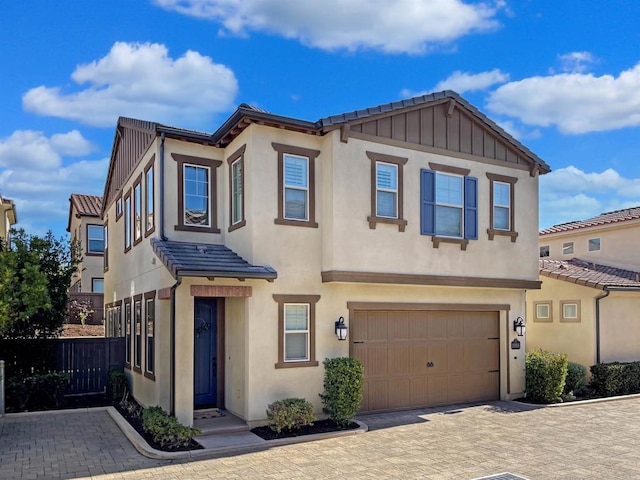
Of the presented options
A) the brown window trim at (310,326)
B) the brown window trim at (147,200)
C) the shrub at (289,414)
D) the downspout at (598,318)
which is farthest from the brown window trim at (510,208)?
the brown window trim at (147,200)

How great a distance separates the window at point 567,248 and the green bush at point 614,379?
674 cm

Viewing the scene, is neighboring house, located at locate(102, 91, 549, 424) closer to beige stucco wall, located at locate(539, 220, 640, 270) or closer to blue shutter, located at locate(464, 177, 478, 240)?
blue shutter, located at locate(464, 177, 478, 240)

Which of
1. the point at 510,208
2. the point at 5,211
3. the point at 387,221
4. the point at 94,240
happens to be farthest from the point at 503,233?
the point at 5,211

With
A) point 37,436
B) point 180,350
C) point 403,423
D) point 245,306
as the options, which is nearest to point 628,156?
point 403,423

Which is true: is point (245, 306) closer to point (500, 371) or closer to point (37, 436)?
point (37, 436)

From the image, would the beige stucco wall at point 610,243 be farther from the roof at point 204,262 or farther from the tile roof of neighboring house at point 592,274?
the roof at point 204,262

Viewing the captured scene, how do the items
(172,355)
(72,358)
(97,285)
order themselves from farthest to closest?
(97,285) → (72,358) → (172,355)

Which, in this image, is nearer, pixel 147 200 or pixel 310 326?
pixel 310 326

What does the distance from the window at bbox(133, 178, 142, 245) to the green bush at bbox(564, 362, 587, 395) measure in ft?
39.1

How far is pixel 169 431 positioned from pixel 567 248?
58.7 feet

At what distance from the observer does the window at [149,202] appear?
12.6 meters

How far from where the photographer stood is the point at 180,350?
1023 centimetres

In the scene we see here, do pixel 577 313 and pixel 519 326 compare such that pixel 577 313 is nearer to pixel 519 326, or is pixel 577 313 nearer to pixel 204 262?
pixel 519 326

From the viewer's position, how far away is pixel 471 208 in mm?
13289
